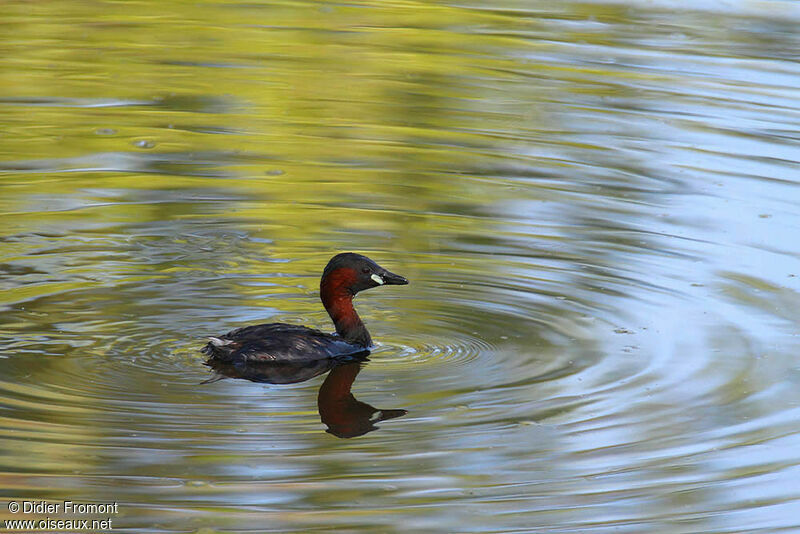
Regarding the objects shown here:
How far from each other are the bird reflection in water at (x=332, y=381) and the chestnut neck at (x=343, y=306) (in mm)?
138

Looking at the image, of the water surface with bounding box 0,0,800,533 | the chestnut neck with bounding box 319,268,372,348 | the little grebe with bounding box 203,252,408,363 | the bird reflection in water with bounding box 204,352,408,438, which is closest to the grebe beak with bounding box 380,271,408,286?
the little grebe with bounding box 203,252,408,363

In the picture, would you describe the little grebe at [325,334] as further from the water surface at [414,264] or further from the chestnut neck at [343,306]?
the water surface at [414,264]

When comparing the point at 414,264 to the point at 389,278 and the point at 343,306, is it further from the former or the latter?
the point at 343,306

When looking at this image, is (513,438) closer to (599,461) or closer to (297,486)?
(599,461)

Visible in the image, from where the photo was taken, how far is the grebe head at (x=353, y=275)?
9000 mm

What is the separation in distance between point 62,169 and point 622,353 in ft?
18.4

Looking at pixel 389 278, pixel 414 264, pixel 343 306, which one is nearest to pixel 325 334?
pixel 343 306

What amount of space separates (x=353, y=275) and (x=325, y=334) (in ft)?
1.74

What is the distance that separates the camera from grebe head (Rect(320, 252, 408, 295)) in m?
9.00

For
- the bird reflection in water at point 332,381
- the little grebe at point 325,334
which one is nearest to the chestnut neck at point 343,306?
the little grebe at point 325,334

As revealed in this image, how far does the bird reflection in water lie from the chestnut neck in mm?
138

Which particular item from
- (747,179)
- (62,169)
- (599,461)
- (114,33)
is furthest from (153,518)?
(114,33)

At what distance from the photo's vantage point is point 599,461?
22.9ft

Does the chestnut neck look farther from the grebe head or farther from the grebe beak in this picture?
the grebe beak
